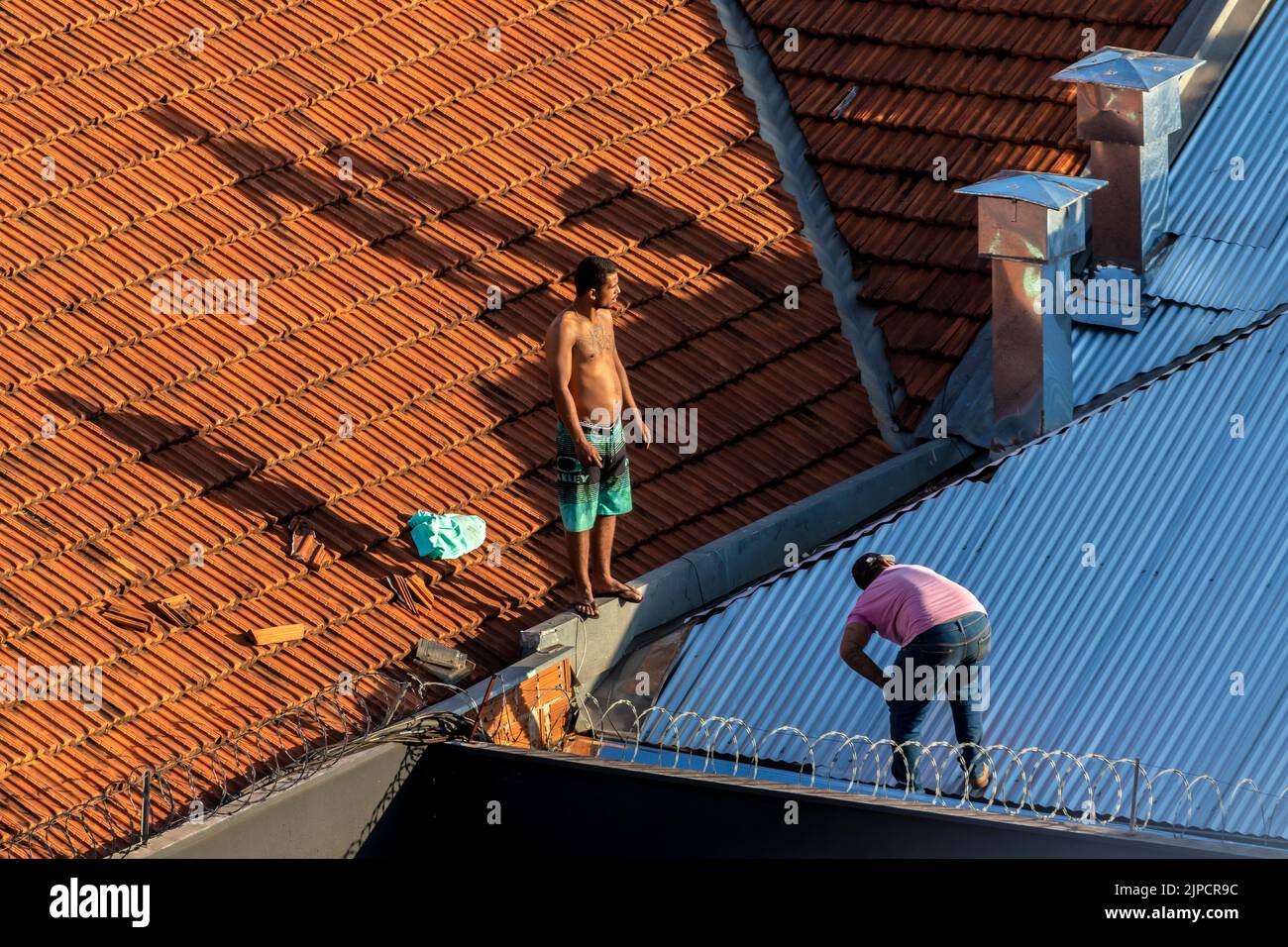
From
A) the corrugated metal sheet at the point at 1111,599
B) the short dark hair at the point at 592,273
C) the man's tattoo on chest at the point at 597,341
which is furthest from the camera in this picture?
the man's tattoo on chest at the point at 597,341

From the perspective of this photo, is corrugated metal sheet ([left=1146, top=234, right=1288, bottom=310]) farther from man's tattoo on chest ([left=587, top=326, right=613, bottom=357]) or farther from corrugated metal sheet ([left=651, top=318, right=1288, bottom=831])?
man's tattoo on chest ([left=587, top=326, right=613, bottom=357])

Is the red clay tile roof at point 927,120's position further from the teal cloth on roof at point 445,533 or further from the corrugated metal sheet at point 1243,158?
the teal cloth on roof at point 445,533

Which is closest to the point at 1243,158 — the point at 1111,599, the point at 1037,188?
the point at 1037,188

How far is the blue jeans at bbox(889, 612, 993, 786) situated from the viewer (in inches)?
462

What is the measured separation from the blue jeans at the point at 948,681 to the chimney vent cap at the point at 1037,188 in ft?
9.79

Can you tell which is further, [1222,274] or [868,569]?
[1222,274]

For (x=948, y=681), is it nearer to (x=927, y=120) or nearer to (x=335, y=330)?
(x=335, y=330)

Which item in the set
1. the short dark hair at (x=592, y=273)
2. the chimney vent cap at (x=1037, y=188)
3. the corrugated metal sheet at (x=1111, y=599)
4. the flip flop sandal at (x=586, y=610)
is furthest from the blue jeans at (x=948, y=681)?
the chimney vent cap at (x=1037, y=188)

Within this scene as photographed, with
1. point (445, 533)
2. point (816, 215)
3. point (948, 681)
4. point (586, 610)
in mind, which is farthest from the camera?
point (816, 215)

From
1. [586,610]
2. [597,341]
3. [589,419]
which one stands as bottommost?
[586,610]

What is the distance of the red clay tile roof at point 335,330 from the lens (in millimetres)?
12375

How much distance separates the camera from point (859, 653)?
11.8 metres

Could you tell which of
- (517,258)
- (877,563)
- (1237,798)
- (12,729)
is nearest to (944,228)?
(517,258)

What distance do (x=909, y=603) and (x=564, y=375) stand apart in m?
2.07
